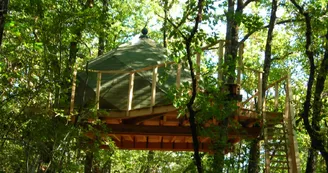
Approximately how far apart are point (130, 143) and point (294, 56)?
8.94 meters

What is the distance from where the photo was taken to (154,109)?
24.5 ft

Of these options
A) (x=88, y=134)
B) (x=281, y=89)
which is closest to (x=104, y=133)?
(x=88, y=134)

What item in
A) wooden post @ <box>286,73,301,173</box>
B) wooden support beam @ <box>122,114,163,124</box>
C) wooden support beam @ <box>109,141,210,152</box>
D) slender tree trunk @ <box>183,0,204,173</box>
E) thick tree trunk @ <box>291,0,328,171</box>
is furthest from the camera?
wooden support beam @ <box>109,141,210,152</box>

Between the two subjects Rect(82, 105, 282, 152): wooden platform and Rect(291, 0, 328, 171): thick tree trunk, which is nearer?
Rect(82, 105, 282, 152): wooden platform

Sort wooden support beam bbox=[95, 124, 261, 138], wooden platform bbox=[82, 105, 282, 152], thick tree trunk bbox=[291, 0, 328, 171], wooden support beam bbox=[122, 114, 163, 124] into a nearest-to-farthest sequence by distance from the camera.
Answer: wooden platform bbox=[82, 105, 282, 152] → wooden support beam bbox=[122, 114, 163, 124] → wooden support beam bbox=[95, 124, 261, 138] → thick tree trunk bbox=[291, 0, 328, 171]

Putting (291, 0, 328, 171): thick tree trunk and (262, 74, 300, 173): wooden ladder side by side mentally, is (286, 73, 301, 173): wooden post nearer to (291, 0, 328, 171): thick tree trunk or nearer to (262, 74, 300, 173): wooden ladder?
(262, 74, 300, 173): wooden ladder

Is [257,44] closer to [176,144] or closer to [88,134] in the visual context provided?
[176,144]

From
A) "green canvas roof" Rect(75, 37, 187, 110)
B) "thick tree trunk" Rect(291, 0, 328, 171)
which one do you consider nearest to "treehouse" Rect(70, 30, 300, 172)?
"green canvas roof" Rect(75, 37, 187, 110)

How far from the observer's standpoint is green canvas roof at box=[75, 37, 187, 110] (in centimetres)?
852

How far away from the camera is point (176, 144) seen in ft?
33.7

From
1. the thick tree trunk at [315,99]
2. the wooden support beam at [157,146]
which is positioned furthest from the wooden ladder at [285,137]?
the wooden support beam at [157,146]

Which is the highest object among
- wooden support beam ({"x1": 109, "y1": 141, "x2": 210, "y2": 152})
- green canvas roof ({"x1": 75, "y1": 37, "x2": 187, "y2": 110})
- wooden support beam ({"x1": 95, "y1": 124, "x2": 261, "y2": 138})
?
green canvas roof ({"x1": 75, "y1": 37, "x2": 187, "y2": 110})

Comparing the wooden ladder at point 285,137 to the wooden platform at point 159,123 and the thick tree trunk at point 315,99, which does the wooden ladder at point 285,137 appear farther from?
the thick tree trunk at point 315,99

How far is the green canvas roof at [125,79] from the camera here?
8523 millimetres
